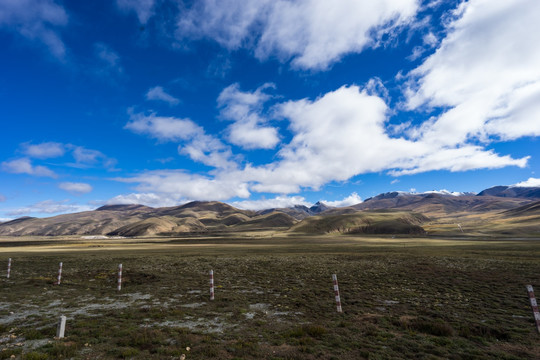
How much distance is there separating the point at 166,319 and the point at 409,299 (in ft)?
43.9

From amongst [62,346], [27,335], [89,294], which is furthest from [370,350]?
[89,294]

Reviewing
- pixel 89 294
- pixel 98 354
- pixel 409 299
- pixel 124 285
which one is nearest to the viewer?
pixel 98 354

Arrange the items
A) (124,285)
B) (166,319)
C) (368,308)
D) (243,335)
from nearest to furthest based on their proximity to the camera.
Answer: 1. (243,335)
2. (166,319)
3. (368,308)
4. (124,285)

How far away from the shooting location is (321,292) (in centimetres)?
1711

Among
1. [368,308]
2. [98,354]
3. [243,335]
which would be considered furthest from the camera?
[368,308]

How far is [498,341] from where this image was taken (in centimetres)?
932

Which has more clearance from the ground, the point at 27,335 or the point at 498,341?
the point at 27,335

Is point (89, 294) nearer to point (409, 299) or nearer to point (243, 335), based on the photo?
point (243, 335)

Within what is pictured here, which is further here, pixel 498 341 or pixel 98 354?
pixel 498 341

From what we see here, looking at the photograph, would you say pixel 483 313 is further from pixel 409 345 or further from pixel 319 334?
pixel 319 334

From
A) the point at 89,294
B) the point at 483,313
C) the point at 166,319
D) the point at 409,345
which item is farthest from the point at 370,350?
the point at 89,294

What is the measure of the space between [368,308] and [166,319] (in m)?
10.0

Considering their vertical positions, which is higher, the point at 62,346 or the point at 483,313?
the point at 62,346

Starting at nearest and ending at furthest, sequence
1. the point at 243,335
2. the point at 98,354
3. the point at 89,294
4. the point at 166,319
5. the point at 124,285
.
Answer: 1. the point at 98,354
2. the point at 243,335
3. the point at 166,319
4. the point at 89,294
5. the point at 124,285
